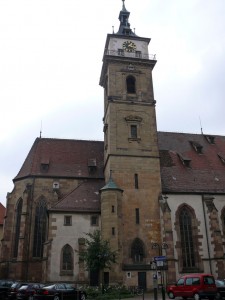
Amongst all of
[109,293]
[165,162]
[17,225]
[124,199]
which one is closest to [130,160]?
[124,199]

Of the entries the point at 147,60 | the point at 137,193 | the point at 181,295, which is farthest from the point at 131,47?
the point at 181,295

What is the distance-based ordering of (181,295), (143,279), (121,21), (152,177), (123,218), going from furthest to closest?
(121,21), (152,177), (123,218), (143,279), (181,295)

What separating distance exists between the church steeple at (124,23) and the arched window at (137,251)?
2557 centimetres

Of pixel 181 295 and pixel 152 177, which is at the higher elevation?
pixel 152 177

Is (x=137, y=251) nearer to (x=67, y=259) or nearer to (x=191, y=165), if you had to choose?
(x=67, y=259)

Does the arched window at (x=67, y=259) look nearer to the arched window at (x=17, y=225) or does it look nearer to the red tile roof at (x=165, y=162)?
the red tile roof at (x=165, y=162)

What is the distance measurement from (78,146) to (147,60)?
12627mm

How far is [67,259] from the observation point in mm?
30906

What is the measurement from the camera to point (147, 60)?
40156mm

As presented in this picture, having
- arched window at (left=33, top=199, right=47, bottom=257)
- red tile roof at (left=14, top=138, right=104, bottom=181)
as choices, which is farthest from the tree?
red tile roof at (left=14, top=138, right=104, bottom=181)

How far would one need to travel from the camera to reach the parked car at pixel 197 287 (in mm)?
20859

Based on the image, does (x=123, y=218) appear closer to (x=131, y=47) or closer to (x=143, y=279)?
(x=143, y=279)

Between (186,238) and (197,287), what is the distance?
1224 cm

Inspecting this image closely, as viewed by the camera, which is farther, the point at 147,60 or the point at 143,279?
the point at 147,60
